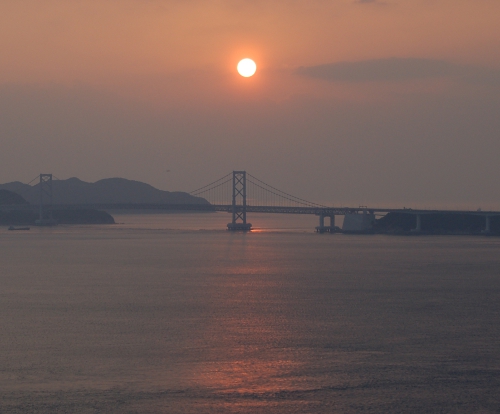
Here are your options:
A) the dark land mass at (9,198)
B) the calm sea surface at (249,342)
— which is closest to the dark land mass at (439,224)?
the calm sea surface at (249,342)

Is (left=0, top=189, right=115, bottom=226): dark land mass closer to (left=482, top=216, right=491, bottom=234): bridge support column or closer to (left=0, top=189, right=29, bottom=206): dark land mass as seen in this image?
(left=0, top=189, right=29, bottom=206): dark land mass

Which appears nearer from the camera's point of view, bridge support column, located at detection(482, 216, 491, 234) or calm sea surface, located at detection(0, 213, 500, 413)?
calm sea surface, located at detection(0, 213, 500, 413)

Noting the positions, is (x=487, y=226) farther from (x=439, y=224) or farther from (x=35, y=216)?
(x=35, y=216)

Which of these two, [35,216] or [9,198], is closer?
[35,216]

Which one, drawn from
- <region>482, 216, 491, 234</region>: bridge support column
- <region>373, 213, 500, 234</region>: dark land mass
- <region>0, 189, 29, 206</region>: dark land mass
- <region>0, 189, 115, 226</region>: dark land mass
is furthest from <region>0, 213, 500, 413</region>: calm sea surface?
<region>0, 189, 29, 206</region>: dark land mass

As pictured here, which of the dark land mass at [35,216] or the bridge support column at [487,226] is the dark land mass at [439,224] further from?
the dark land mass at [35,216]

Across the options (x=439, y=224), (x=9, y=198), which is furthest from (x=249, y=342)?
(x=9, y=198)
